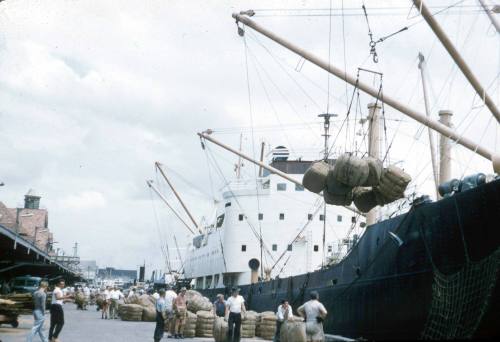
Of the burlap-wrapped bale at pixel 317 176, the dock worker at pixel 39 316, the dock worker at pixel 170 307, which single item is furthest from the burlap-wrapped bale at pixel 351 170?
the dock worker at pixel 170 307

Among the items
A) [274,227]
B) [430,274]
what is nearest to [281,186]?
[274,227]

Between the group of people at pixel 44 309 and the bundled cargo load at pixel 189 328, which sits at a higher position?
the group of people at pixel 44 309

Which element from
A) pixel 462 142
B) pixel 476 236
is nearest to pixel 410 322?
pixel 476 236

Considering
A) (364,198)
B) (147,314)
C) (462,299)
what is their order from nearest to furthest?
(462,299) → (364,198) → (147,314)

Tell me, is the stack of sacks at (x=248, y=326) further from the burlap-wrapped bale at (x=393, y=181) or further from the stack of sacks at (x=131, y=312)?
the stack of sacks at (x=131, y=312)

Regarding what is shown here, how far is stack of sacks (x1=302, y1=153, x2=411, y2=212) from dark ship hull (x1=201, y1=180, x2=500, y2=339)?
0.86m

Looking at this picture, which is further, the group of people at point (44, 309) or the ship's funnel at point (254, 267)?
the ship's funnel at point (254, 267)

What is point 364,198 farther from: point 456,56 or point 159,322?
point 159,322

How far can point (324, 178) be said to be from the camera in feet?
49.7

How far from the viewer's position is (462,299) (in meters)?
11.0

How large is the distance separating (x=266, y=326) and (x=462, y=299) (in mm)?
9775

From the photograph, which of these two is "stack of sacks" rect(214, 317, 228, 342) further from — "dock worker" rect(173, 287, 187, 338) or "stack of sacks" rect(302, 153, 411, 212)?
"stack of sacks" rect(302, 153, 411, 212)

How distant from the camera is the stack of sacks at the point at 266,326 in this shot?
19.8m

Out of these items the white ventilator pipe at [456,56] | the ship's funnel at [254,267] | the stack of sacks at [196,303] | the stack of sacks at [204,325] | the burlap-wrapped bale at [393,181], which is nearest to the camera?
the burlap-wrapped bale at [393,181]
